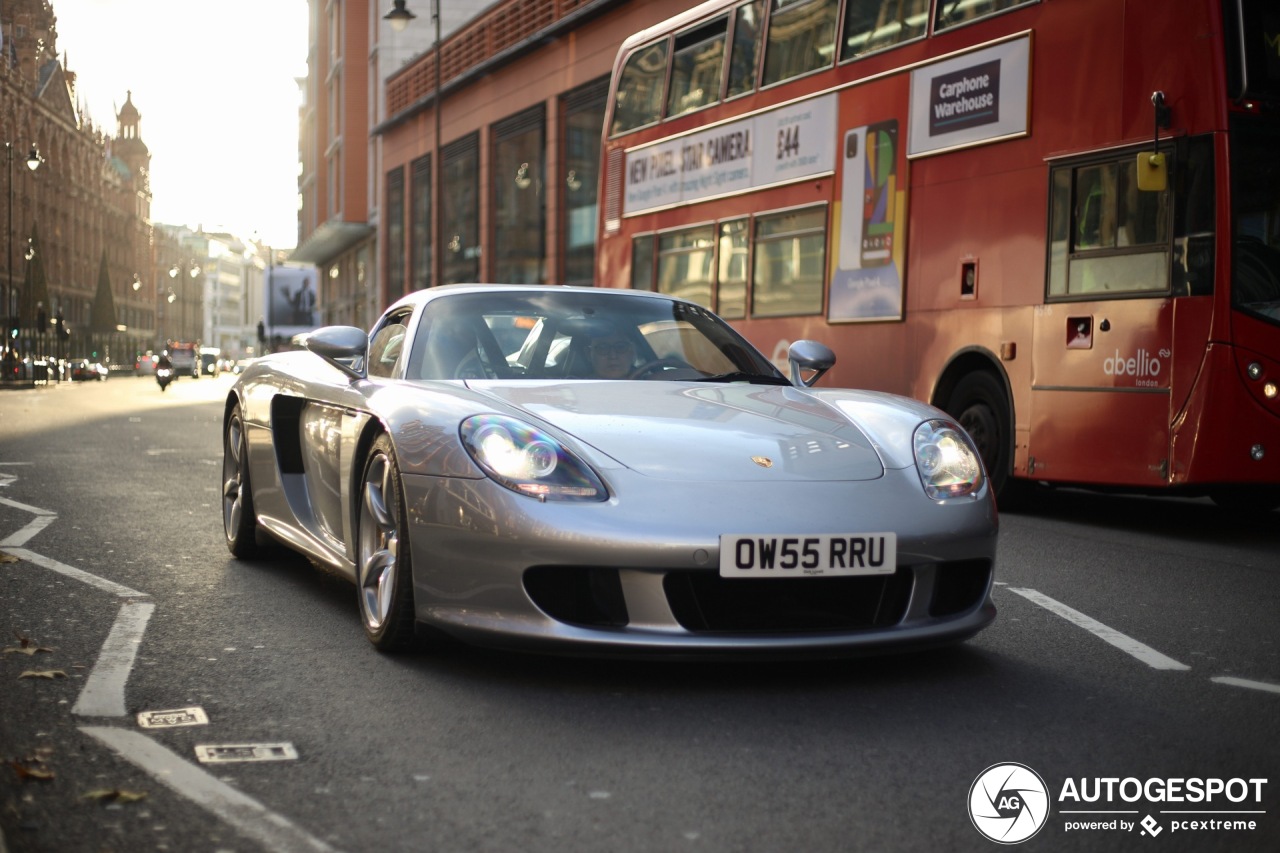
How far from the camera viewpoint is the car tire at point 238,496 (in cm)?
689

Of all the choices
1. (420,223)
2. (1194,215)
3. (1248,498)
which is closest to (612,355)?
(1194,215)

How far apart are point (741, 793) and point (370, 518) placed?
2.05 metres

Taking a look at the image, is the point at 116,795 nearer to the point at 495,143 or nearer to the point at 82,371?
the point at 495,143

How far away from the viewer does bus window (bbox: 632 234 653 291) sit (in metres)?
14.1

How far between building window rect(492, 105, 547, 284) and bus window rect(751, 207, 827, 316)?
61.2 ft

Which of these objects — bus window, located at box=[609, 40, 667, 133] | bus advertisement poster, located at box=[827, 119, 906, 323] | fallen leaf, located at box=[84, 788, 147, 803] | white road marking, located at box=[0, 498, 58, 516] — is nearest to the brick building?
bus window, located at box=[609, 40, 667, 133]

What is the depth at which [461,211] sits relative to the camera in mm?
37750

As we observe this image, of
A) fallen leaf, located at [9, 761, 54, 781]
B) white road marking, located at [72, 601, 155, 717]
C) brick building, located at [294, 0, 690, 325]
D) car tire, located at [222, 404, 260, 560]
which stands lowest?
white road marking, located at [72, 601, 155, 717]

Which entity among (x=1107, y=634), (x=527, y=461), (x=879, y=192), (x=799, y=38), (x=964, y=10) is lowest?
(x=1107, y=634)

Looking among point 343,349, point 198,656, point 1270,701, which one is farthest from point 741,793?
point 343,349

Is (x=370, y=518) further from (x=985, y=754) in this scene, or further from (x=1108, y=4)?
(x=1108, y=4)

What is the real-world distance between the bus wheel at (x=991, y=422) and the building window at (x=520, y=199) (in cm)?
2102

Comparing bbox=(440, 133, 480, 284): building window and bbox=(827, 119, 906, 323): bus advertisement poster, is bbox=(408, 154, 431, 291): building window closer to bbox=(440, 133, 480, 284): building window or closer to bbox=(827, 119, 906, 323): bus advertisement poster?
bbox=(440, 133, 480, 284): building window

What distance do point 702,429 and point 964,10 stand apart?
6.64 metres
